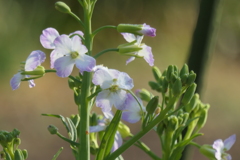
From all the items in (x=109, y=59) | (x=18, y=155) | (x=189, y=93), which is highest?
(x=189, y=93)

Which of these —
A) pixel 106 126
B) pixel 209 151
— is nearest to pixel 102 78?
pixel 106 126

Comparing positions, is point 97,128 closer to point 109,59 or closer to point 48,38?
point 48,38

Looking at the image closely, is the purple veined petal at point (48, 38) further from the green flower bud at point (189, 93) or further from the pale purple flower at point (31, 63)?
the green flower bud at point (189, 93)

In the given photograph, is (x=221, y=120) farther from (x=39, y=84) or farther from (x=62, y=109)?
(x=39, y=84)

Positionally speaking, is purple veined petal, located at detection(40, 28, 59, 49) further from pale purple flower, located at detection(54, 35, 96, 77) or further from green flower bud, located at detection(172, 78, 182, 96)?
green flower bud, located at detection(172, 78, 182, 96)

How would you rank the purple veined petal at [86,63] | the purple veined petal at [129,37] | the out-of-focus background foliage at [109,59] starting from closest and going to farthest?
the purple veined petal at [86,63] < the purple veined petal at [129,37] < the out-of-focus background foliage at [109,59]

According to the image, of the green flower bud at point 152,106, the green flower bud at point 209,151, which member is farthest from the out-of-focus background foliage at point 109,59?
the green flower bud at point 152,106
